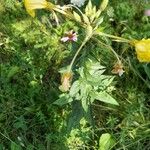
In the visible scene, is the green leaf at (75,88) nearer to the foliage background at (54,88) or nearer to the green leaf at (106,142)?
the foliage background at (54,88)

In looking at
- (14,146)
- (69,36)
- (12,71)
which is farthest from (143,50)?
(12,71)

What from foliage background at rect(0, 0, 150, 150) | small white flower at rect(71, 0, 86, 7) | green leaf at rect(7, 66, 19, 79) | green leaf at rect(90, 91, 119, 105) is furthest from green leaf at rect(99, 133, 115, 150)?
small white flower at rect(71, 0, 86, 7)

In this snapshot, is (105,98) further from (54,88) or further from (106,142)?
(54,88)

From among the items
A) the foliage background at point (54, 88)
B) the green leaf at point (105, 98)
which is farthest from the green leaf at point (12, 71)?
the green leaf at point (105, 98)

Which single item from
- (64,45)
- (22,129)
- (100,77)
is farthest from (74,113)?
(64,45)

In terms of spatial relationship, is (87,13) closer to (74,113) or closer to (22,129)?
(74,113)

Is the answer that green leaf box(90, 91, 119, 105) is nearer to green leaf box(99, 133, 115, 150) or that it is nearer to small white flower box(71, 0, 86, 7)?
green leaf box(99, 133, 115, 150)
